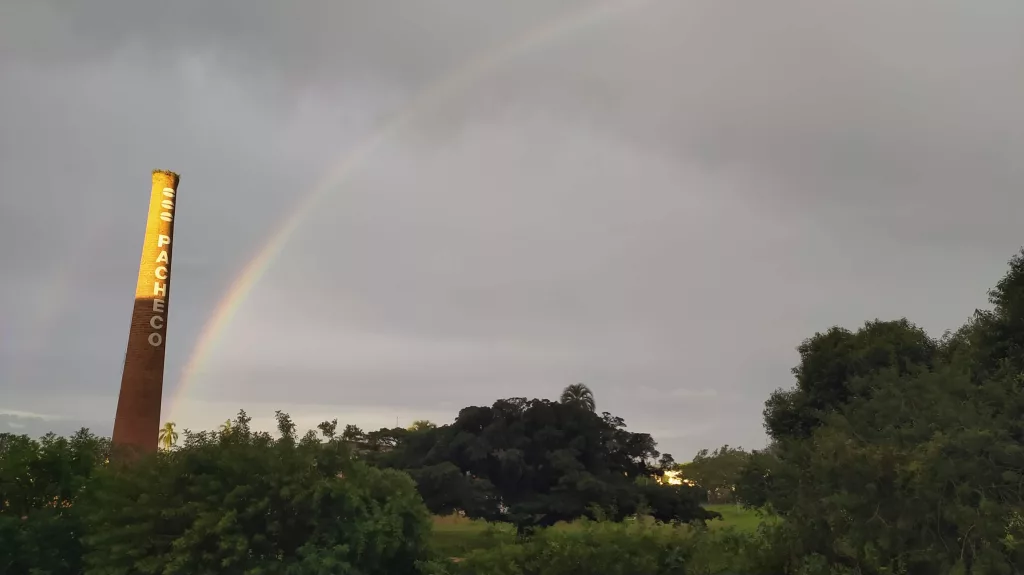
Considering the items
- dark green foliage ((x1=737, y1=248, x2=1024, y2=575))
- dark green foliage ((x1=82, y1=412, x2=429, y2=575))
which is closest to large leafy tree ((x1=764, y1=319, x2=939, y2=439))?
dark green foliage ((x1=737, y1=248, x2=1024, y2=575))

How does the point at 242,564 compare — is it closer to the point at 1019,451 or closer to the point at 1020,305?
the point at 1019,451

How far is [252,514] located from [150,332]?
100 ft

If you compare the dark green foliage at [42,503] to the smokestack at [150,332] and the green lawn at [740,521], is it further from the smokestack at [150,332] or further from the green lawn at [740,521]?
the smokestack at [150,332]

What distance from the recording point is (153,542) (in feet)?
40.6

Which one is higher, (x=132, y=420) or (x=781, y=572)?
(x=132, y=420)

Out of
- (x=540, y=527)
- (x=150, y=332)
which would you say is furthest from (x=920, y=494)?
(x=150, y=332)

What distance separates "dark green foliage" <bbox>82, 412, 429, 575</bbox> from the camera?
11.9m

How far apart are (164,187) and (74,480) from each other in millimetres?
29015

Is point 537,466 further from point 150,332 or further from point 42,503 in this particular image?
point 150,332

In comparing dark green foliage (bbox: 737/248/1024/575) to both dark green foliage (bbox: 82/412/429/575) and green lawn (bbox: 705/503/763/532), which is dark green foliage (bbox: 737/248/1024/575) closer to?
green lawn (bbox: 705/503/763/532)

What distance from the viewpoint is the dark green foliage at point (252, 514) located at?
11867 millimetres

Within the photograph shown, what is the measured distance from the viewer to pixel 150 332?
1539 inches

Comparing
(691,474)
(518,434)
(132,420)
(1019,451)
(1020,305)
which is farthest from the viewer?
(691,474)

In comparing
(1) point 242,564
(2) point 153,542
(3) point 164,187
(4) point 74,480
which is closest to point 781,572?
(1) point 242,564
